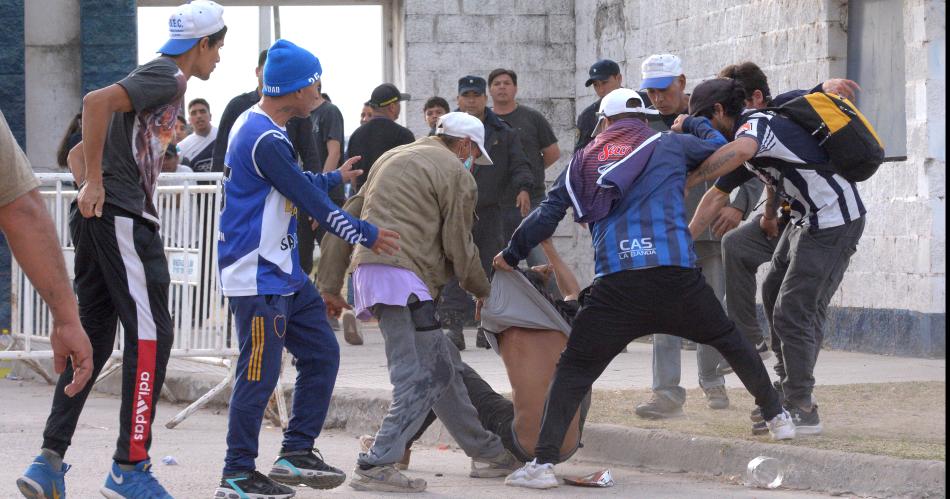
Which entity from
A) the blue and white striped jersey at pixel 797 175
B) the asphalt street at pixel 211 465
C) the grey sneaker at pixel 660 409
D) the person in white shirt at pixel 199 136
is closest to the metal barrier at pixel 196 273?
the asphalt street at pixel 211 465

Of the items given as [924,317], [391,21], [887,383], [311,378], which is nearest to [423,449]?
[311,378]

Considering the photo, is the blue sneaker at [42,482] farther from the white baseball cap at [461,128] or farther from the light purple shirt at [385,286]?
the white baseball cap at [461,128]

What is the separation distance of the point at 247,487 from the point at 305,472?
31cm

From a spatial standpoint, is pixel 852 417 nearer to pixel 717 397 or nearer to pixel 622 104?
pixel 717 397

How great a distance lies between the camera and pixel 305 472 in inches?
230

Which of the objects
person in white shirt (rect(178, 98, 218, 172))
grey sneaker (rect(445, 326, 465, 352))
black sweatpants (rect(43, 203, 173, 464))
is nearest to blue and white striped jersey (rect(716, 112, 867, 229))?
black sweatpants (rect(43, 203, 173, 464))

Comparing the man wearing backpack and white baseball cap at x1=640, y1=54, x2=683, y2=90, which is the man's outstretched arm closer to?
the man wearing backpack

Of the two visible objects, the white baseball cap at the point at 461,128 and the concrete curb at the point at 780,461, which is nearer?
the concrete curb at the point at 780,461

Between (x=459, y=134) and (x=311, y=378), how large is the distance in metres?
1.23

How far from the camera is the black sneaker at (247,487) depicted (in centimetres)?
559

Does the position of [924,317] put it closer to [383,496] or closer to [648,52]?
[648,52]

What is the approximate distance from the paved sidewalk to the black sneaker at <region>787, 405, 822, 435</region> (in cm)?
181

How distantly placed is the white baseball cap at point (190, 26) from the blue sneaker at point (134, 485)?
1.54m

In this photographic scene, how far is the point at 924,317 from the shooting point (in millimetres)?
9734
